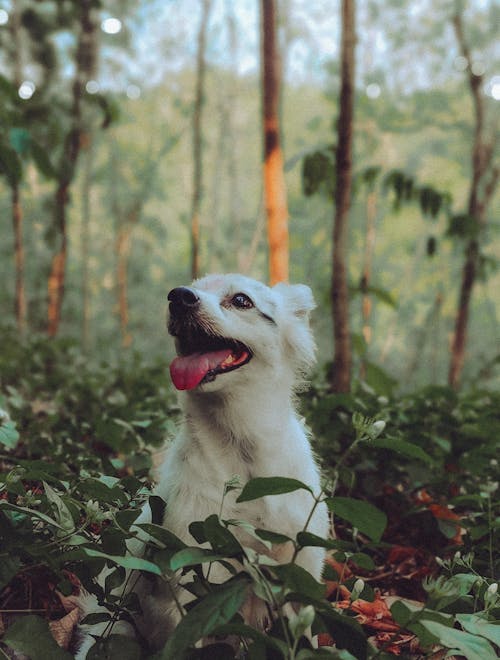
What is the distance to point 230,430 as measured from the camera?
109 inches

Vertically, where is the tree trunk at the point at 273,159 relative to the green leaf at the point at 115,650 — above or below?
Result: above

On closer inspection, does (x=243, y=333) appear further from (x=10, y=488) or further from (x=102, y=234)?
(x=102, y=234)

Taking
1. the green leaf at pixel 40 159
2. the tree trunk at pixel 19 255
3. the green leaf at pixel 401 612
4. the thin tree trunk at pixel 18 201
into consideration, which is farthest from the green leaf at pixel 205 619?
the tree trunk at pixel 19 255

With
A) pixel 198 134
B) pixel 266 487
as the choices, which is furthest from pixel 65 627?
pixel 198 134

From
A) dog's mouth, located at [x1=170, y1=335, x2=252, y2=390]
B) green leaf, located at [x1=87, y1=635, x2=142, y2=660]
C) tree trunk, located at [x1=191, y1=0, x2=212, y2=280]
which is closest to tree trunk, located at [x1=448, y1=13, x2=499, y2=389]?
tree trunk, located at [x1=191, y1=0, x2=212, y2=280]

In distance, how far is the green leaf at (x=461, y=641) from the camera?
1.75m

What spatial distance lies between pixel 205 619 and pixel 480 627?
0.87 metres

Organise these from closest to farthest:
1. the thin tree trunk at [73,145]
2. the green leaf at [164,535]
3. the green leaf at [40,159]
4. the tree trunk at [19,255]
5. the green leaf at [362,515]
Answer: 1. the green leaf at [362,515]
2. the green leaf at [164,535]
3. the green leaf at [40,159]
4. the thin tree trunk at [73,145]
5. the tree trunk at [19,255]

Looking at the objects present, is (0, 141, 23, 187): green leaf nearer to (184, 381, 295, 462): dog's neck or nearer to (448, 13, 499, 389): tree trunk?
(184, 381, 295, 462): dog's neck

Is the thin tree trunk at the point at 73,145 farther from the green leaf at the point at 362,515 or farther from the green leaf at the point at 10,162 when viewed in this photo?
the green leaf at the point at 362,515

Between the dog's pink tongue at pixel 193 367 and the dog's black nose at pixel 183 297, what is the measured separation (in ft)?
0.75

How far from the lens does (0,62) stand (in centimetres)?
1509

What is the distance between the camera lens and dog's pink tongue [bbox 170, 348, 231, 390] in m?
2.62

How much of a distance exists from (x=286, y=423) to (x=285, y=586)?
1125mm
